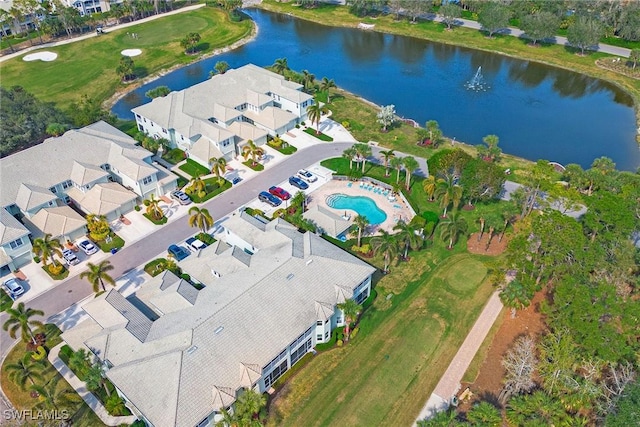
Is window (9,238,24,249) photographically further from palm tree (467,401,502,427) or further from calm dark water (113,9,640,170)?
palm tree (467,401,502,427)

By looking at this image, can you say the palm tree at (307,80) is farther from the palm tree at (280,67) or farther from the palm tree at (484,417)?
the palm tree at (484,417)

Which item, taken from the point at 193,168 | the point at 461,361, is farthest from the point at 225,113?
the point at 461,361

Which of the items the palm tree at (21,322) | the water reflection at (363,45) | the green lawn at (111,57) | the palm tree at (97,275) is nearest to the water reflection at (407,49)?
the water reflection at (363,45)

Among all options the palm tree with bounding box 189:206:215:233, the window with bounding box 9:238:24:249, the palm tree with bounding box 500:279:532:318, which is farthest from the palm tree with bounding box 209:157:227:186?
the palm tree with bounding box 500:279:532:318

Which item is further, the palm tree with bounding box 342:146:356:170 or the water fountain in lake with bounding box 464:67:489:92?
the water fountain in lake with bounding box 464:67:489:92

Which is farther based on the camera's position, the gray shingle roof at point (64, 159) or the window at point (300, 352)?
the gray shingle roof at point (64, 159)
